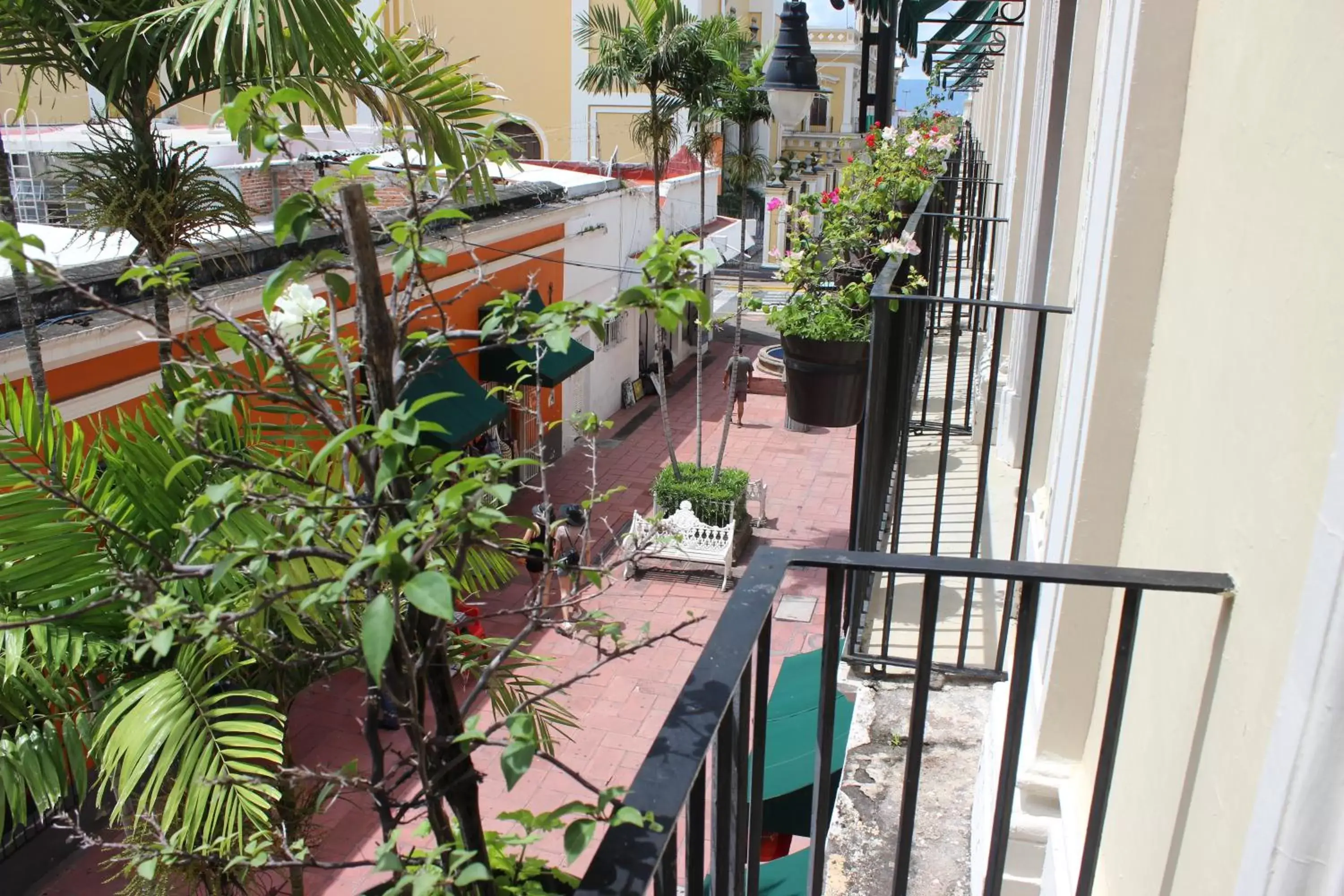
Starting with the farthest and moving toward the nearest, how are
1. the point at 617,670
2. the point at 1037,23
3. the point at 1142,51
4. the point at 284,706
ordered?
the point at 617,670
the point at 1037,23
the point at 284,706
the point at 1142,51

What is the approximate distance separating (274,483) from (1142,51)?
192cm

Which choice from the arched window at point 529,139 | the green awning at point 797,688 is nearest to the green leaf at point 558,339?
the green awning at point 797,688

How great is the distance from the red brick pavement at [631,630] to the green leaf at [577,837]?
4.80 ft

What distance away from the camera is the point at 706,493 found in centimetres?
1258

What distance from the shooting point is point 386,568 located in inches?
45.0

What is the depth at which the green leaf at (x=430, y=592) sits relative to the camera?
111 centimetres

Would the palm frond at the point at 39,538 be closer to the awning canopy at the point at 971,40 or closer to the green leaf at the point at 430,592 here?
the green leaf at the point at 430,592

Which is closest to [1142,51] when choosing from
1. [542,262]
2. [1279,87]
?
[1279,87]

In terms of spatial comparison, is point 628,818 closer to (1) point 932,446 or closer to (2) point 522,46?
(1) point 932,446

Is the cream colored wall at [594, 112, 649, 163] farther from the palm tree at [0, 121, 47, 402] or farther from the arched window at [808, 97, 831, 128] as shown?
the palm tree at [0, 121, 47, 402]

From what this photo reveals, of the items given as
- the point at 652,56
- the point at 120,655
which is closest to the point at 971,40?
the point at 652,56

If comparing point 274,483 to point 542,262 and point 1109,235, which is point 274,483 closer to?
point 1109,235

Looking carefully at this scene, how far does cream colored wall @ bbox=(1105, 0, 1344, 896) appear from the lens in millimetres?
1366

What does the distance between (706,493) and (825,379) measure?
23.9ft
